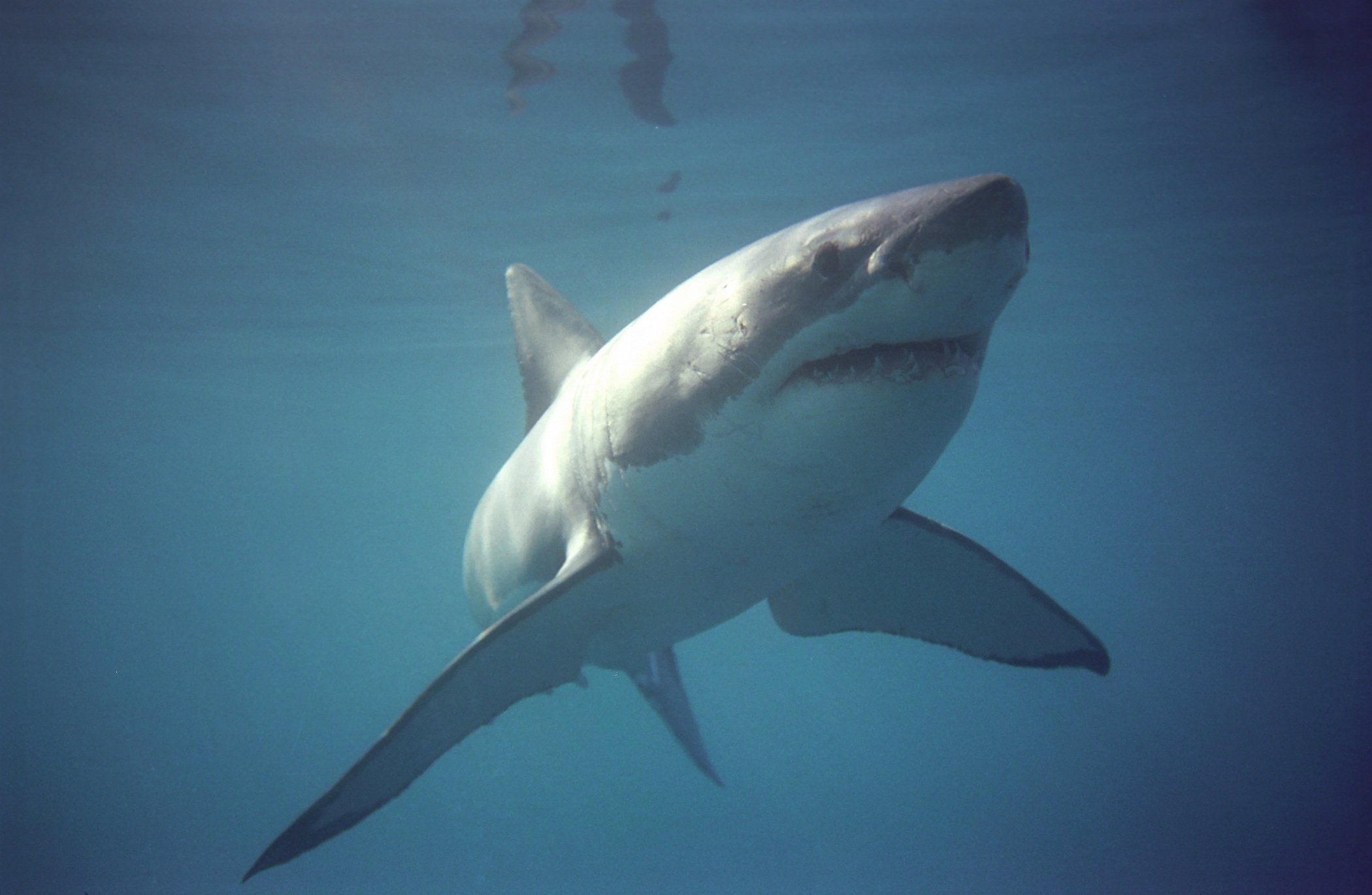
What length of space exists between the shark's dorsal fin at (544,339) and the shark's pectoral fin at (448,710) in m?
2.16

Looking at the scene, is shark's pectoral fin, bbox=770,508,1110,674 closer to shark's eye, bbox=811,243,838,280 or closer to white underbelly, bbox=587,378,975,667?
white underbelly, bbox=587,378,975,667

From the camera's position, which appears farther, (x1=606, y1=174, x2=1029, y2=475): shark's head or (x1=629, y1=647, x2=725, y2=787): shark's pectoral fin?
(x1=629, y1=647, x2=725, y2=787): shark's pectoral fin

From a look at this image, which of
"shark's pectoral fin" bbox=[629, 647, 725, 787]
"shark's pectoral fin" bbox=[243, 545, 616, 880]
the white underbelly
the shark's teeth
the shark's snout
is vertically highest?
the shark's snout

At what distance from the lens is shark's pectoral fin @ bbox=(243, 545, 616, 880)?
137 inches

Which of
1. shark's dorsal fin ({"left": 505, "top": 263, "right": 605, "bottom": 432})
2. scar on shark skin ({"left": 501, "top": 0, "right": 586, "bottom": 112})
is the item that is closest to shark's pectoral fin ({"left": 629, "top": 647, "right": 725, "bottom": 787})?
shark's dorsal fin ({"left": 505, "top": 263, "right": 605, "bottom": 432})

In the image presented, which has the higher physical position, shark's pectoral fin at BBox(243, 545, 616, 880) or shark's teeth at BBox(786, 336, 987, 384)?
shark's teeth at BBox(786, 336, 987, 384)

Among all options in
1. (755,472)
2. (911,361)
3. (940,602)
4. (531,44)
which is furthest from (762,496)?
(531,44)

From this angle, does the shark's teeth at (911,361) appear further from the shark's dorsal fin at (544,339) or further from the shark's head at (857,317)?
the shark's dorsal fin at (544,339)

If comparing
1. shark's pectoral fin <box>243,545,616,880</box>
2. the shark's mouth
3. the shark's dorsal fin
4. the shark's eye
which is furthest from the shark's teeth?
the shark's dorsal fin

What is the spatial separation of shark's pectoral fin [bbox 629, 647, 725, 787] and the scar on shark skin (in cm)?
760

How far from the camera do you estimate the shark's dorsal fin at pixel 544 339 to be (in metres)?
5.50

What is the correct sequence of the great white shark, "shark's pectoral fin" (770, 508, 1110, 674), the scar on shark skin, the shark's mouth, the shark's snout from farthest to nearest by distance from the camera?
1. the scar on shark skin
2. "shark's pectoral fin" (770, 508, 1110, 674)
3. the shark's mouth
4. the great white shark
5. the shark's snout

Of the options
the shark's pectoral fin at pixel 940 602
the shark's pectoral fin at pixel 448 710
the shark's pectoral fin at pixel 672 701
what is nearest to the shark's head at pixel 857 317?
the shark's pectoral fin at pixel 448 710

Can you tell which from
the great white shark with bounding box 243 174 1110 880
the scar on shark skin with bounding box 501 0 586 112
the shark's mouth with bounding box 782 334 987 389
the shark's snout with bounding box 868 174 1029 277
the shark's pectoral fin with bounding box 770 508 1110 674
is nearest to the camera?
the shark's snout with bounding box 868 174 1029 277
